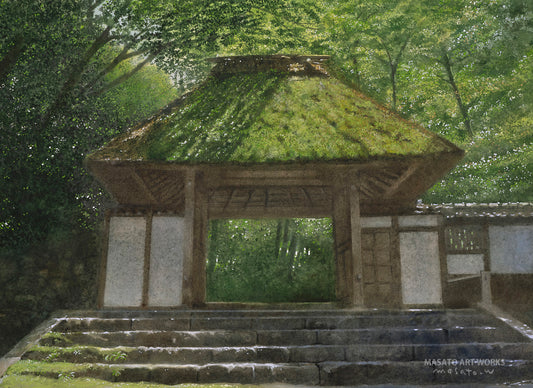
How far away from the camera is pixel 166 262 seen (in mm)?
10344

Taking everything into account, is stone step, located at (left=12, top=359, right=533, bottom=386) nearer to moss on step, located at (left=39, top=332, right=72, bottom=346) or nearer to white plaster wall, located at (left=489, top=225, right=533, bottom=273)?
moss on step, located at (left=39, top=332, right=72, bottom=346)

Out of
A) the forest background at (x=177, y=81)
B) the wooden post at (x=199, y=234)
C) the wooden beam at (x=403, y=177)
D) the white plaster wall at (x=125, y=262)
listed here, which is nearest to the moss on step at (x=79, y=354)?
the wooden post at (x=199, y=234)

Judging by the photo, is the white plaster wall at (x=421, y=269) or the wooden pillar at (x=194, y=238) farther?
the white plaster wall at (x=421, y=269)

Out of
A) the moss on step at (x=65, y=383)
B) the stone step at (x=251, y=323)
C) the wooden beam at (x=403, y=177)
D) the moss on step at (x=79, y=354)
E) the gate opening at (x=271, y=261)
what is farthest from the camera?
the gate opening at (x=271, y=261)

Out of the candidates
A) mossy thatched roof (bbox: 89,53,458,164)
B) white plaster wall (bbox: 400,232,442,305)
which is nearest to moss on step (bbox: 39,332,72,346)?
mossy thatched roof (bbox: 89,53,458,164)

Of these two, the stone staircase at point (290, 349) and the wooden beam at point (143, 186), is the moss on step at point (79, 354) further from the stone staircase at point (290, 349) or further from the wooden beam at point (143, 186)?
the wooden beam at point (143, 186)

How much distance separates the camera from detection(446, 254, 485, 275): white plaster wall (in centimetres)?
1152

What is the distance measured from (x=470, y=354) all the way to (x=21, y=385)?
16.0ft

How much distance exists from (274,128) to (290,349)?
13.8ft

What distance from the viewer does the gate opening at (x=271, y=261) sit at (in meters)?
19.5

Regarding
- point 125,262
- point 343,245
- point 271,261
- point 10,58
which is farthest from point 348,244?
point 271,261

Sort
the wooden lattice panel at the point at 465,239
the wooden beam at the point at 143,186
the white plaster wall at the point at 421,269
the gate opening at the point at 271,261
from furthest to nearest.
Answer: the gate opening at the point at 271,261 < the wooden lattice panel at the point at 465,239 < the white plaster wall at the point at 421,269 < the wooden beam at the point at 143,186

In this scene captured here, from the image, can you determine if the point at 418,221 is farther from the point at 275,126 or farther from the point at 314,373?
the point at 314,373

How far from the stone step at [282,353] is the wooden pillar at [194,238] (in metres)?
2.26
